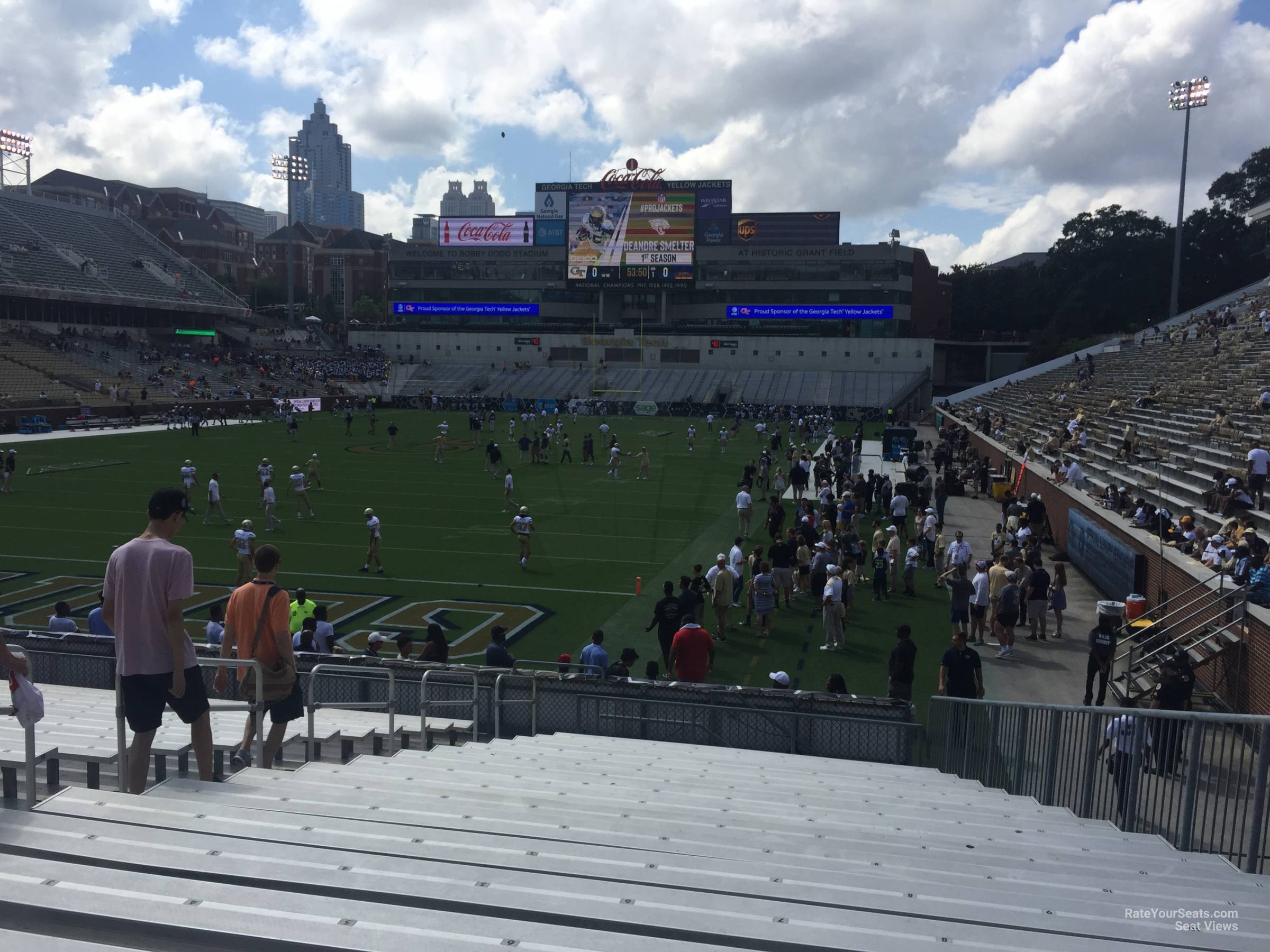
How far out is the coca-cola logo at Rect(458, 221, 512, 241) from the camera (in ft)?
264

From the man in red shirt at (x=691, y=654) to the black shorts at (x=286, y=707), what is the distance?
230 inches

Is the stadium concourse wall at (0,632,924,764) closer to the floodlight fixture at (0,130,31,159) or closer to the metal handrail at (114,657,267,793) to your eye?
the metal handrail at (114,657,267,793)

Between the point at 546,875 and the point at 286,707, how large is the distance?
342 cm

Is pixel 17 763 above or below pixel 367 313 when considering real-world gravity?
below

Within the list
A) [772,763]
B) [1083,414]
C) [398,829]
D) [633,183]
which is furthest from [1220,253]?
[398,829]

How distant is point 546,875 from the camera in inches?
120

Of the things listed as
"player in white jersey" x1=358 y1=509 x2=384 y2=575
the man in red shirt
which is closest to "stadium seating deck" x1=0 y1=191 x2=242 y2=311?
"player in white jersey" x1=358 y1=509 x2=384 y2=575

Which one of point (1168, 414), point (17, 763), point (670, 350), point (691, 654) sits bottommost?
point (691, 654)

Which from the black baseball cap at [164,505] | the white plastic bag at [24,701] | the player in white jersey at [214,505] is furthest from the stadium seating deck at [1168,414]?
the player in white jersey at [214,505]

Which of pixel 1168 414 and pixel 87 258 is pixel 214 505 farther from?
pixel 87 258

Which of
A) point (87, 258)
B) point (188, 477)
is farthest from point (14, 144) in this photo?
point (188, 477)

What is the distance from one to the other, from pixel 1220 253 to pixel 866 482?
60279mm

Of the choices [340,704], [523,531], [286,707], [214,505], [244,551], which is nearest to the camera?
[286,707]

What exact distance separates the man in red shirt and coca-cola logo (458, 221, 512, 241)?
241 feet
